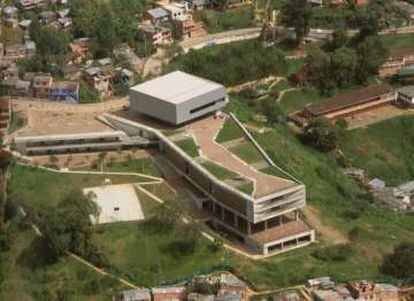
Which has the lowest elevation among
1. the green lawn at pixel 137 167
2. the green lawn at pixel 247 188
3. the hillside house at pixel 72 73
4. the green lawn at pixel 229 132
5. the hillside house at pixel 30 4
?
the green lawn at pixel 137 167

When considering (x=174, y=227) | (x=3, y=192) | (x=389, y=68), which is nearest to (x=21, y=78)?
(x=3, y=192)

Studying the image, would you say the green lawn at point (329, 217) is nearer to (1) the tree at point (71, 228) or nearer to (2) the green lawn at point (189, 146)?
(2) the green lawn at point (189, 146)

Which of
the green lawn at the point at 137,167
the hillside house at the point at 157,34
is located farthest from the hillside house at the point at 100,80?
the green lawn at the point at 137,167

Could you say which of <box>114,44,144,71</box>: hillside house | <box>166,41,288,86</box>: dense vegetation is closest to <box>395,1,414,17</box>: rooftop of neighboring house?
<box>166,41,288,86</box>: dense vegetation

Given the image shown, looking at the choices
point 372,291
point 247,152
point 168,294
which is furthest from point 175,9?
point 372,291

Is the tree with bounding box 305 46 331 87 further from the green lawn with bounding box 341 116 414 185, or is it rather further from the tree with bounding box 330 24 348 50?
the green lawn with bounding box 341 116 414 185

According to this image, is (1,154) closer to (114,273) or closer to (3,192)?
(3,192)
